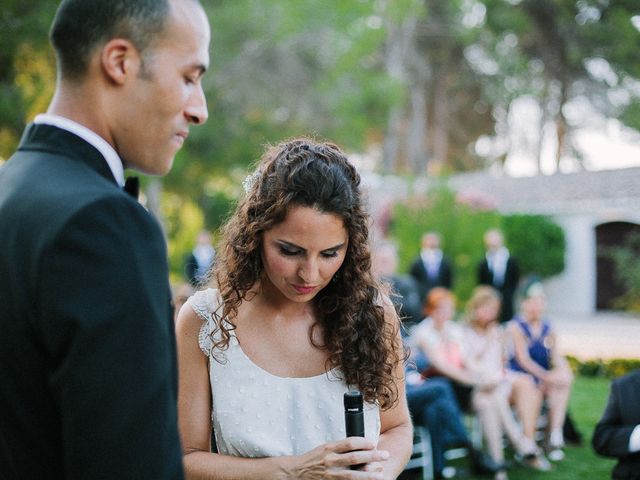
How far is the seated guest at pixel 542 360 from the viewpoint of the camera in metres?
7.62

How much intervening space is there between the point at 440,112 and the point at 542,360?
101 feet

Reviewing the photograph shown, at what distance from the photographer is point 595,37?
27.8 m

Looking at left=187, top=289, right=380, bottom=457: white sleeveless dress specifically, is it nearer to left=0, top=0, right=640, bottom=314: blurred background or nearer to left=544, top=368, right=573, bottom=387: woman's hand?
left=0, top=0, right=640, bottom=314: blurred background

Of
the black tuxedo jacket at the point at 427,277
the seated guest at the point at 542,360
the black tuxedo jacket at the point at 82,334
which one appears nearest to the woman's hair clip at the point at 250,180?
the black tuxedo jacket at the point at 82,334

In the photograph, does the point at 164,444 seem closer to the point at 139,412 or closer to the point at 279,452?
the point at 139,412

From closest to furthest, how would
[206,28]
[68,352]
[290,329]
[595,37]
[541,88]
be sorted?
1. [68,352]
2. [206,28]
3. [290,329]
4. [595,37]
5. [541,88]

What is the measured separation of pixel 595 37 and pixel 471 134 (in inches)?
400

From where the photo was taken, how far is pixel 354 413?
1.90m

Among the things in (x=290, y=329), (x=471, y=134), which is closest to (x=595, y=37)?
(x=471, y=134)

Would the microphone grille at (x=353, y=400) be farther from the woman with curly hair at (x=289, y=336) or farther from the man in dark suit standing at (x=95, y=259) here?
the man in dark suit standing at (x=95, y=259)

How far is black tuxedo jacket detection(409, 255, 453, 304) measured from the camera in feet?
39.1

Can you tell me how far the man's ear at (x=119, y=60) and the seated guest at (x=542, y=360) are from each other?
706 cm

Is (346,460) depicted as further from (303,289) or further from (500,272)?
(500,272)

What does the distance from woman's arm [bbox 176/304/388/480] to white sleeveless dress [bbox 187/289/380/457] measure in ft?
0.11
